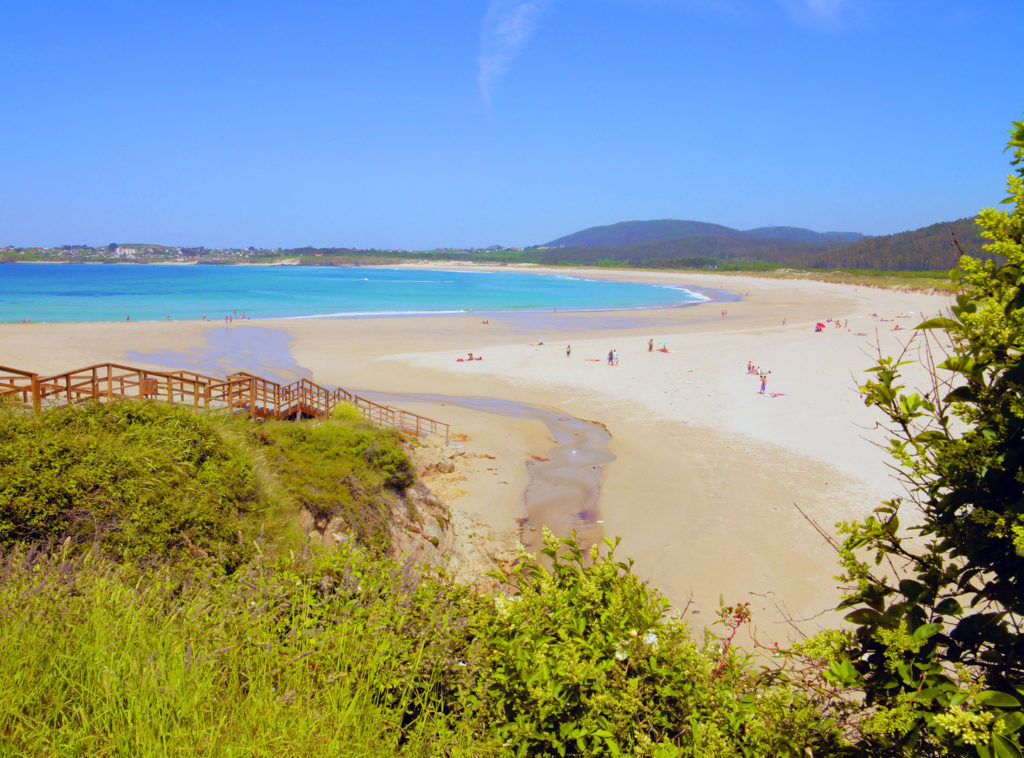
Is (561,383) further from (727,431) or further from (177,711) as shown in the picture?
(177,711)

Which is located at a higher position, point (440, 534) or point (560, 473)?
point (440, 534)

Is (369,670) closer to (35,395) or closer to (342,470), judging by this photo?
(342,470)

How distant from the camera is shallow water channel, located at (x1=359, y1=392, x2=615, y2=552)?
43.8 feet

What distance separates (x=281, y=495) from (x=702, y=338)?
123 feet

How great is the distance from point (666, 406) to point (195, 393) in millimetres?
16764

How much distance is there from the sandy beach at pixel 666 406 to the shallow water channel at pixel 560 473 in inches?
12.5

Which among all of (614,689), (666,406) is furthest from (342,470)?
(666,406)

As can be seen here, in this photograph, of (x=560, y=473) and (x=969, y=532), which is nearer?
(x=969, y=532)

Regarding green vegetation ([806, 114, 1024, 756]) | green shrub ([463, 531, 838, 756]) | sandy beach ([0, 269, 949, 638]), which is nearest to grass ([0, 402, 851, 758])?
green shrub ([463, 531, 838, 756])

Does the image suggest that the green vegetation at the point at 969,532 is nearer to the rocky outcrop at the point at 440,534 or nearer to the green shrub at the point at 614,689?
the green shrub at the point at 614,689

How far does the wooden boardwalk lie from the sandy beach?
14.8 feet

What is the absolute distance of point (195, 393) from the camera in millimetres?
11875

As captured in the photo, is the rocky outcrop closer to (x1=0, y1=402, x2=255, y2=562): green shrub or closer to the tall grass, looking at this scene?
(x1=0, y1=402, x2=255, y2=562): green shrub

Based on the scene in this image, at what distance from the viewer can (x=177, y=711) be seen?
2.53 metres
